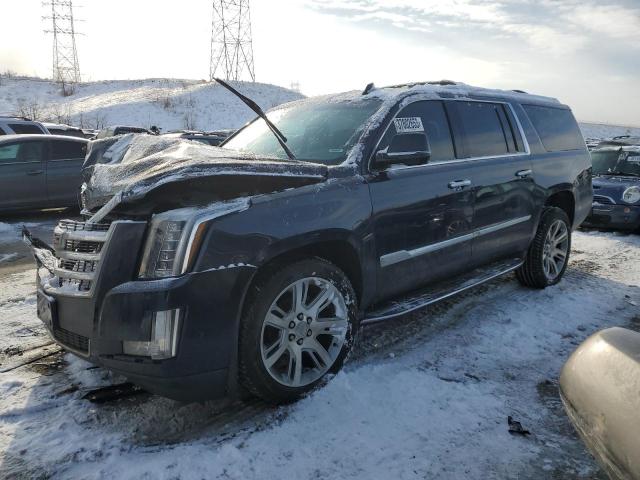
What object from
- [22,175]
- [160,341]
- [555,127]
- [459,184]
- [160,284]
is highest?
[555,127]

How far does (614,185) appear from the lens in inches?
333

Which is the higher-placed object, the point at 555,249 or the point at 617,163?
the point at 617,163

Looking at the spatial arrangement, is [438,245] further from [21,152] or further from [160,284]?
[21,152]

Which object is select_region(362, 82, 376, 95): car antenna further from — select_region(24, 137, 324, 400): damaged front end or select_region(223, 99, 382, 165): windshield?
select_region(24, 137, 324, 400): damaged front end

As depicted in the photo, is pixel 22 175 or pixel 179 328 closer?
pixel 179 328

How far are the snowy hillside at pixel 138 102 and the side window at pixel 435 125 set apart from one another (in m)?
29.2

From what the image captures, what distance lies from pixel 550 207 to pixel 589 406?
3.97 meters

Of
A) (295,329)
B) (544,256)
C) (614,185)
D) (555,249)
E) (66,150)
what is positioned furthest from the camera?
(66,150)

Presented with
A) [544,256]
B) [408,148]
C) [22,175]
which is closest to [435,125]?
[408,148]

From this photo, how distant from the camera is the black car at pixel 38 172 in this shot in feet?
28.7

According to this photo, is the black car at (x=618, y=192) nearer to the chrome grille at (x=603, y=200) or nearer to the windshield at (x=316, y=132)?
the chrome grille at (x=603, y=200)

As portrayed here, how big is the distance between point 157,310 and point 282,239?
732mm

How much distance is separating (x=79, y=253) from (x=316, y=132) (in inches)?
71.5

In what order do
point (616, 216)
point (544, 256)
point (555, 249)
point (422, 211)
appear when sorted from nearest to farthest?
point (422, 211), point (544, 256), point (555, 249), point (616, 216)
